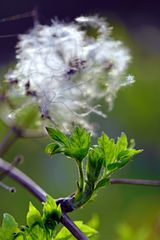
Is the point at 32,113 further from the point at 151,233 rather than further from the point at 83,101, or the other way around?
the point at 151,233

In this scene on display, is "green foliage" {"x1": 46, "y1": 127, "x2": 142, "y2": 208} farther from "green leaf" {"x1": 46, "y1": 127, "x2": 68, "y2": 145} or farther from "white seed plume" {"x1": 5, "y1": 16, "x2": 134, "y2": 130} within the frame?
"white seed plume" {"x1": 5, "y1": 16, "x2": 134, "y2": 130}

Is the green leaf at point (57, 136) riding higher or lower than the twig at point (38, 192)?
higher

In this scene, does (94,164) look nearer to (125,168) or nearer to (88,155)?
(88,155)

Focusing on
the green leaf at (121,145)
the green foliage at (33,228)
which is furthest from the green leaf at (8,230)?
the green leaf at (121,145)

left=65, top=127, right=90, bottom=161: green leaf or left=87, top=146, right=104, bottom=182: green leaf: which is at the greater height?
left=65, top=127, right=90, bottom=161: green leaf

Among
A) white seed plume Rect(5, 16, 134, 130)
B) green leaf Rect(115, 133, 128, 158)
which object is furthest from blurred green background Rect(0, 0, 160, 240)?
green leaf Rect(115, 133, 128, 158)

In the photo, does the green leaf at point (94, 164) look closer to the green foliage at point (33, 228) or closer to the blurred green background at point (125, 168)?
the green foliage at point (33, 228)
